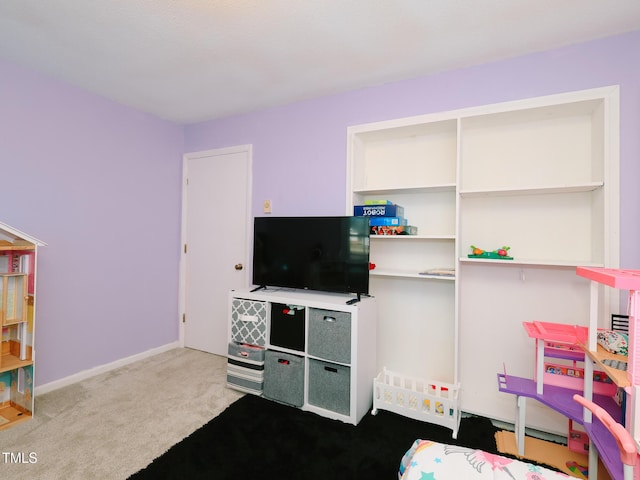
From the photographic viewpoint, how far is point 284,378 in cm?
237

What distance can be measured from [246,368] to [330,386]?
0.69 metres

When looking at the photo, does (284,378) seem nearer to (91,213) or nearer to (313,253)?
(313,253)

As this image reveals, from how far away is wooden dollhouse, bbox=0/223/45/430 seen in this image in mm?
2086

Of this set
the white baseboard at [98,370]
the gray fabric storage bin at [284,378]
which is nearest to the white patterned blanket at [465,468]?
the gray fabric storage bin at [284,378]

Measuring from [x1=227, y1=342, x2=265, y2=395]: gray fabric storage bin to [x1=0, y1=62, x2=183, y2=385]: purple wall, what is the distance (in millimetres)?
1243

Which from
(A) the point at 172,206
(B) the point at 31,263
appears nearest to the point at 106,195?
(A) the point at 172,206

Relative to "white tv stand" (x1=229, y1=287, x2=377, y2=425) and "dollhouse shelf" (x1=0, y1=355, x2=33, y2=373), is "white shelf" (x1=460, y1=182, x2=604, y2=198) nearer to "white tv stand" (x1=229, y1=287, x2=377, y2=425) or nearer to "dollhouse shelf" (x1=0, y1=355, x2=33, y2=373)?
"white tv stand" (x1=229, y1=287, x2=377, y2=425)

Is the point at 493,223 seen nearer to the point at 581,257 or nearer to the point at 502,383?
the point at 581,257

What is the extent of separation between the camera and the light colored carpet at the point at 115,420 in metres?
1.74

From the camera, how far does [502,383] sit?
192 centimetres

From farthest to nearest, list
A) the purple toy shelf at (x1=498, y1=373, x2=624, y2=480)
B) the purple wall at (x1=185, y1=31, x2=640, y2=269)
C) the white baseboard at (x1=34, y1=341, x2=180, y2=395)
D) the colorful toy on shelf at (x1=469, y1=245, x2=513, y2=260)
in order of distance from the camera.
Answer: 1. the white baseboard at (x1=34, y1=341, x2=180, y2=395)
2. the colorful toy on shelf at (x1=469, y1=245, x2=513, y2=260)
3. the purple wall at (x1=185, y1=31, x2=640, y2=269)
4. the purple toy shelf at (x1=498, y1=373, x2=624, y2=480)

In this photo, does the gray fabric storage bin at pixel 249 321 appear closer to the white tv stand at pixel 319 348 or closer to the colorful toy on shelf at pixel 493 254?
the white tv stand at pixel 319 348

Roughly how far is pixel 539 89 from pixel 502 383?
1.83 m

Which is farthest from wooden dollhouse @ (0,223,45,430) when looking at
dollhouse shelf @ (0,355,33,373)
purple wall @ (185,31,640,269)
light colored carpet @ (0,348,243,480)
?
purple wall @ (185,31,640,269)
